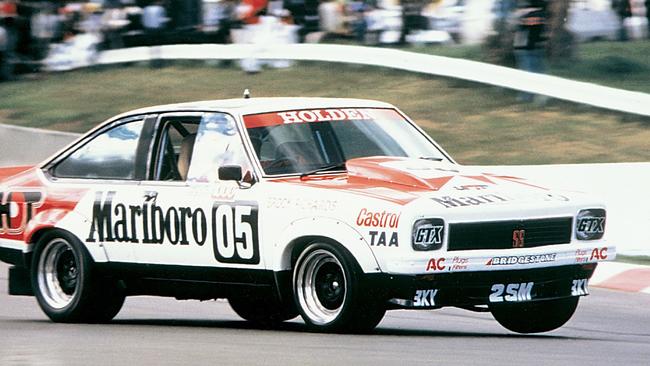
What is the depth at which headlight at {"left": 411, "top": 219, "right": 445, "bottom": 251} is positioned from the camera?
7.82m

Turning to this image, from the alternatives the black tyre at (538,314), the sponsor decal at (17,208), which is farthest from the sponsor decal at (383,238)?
the sponsor decal at (17,208)

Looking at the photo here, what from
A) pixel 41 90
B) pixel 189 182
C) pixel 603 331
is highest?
pixel 189 182

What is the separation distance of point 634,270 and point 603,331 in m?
3.14

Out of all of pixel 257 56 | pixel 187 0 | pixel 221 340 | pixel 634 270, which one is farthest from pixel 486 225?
pixel 187 0

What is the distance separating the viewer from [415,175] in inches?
331

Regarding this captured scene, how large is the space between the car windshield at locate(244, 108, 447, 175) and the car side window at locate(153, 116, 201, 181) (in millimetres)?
490

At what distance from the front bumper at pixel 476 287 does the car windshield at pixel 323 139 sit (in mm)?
1188

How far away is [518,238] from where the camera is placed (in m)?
8.12

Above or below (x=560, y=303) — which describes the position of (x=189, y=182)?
above

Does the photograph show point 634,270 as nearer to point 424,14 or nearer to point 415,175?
point 415,175

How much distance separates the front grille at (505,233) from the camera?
7.98 m

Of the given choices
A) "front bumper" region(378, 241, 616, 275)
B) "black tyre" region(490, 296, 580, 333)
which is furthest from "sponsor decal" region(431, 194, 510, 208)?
"black tyre" region(490, 296, 580, 333)

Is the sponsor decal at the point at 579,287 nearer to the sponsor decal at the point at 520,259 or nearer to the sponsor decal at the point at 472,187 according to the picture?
the sponsor decal at the point at 520,259

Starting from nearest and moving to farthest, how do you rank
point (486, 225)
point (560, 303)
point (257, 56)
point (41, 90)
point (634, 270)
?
point (486, 225) < point (560, 303) < point (634, 270) < point (257, 56) < point (41, 90)
